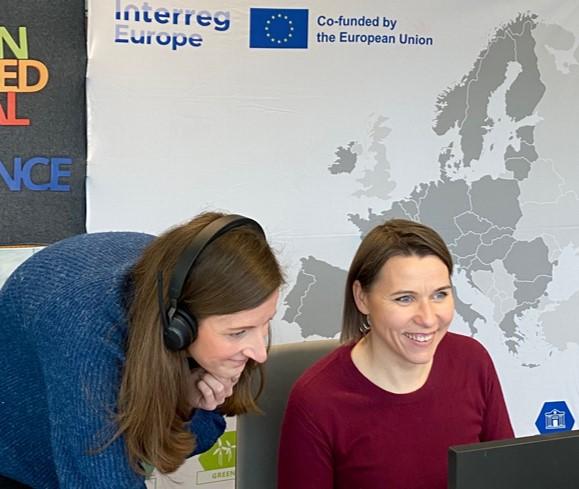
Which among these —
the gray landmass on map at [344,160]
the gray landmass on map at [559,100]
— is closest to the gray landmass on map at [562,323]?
the gray landmass on map at [559,100]

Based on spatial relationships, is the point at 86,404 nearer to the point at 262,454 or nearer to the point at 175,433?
the point at 175,433

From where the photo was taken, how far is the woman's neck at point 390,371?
5.41 ft

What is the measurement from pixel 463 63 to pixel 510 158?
37 centimetres

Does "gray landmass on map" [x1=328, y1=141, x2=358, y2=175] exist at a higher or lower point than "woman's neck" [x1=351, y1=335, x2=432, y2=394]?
higher

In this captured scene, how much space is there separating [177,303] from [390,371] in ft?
2.29

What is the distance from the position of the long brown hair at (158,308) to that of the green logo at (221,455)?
158 centimetres

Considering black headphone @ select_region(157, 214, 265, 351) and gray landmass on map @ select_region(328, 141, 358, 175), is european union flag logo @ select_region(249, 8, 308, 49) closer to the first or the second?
gray landmass on map @ select_region(328, 141, 358, 175)

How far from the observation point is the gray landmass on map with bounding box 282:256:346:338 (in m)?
2.72

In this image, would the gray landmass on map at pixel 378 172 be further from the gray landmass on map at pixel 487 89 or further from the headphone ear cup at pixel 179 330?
the headphone ear cup at pixel 179 330

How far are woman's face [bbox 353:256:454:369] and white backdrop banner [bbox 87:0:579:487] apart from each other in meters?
1.00

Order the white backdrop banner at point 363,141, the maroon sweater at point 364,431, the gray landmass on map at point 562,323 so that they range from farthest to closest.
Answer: the gray landmass on map at point 562,323 → the white backdrop banner at point 363,141 → the maroon sweater at point 364,431

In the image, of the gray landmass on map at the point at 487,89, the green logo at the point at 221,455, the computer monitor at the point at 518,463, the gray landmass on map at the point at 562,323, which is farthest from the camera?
the gray landmass on map at the point at 562,323

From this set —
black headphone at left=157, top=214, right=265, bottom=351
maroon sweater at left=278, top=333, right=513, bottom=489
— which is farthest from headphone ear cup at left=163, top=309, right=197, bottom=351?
maroon sweater at left=278, top=333, right=513, bottom=489

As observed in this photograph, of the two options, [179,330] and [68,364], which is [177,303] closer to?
[179,330]
